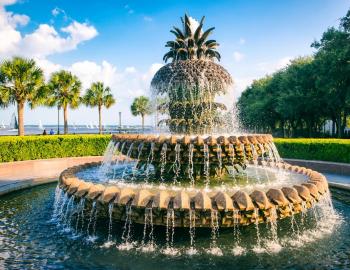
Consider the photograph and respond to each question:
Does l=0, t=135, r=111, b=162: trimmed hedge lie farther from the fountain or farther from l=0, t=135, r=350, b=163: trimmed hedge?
the fountain

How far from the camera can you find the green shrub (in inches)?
649

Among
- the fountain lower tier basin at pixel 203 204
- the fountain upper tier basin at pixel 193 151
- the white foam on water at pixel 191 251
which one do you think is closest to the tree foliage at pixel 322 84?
the fountain upper tier basin at pixel 193 151

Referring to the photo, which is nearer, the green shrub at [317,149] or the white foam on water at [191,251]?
the white foam on water at [191,251]

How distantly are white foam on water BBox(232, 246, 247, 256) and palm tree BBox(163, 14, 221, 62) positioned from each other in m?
6.47

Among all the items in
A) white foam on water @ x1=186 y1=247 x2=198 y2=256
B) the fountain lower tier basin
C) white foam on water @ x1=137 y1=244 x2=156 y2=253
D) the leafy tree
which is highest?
the leafy tree

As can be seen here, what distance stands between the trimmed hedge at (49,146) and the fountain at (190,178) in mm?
8736

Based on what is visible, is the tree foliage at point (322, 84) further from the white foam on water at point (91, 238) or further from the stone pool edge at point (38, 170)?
the white foam on water at point (91, 238)

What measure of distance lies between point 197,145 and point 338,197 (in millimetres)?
6137

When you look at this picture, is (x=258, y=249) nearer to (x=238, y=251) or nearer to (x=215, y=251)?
(x=238, y=251)

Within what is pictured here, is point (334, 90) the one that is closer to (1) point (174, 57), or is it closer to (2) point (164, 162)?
(1) point (174, 57)

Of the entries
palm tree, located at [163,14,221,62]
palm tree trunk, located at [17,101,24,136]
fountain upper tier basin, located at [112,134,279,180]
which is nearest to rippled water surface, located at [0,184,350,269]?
fountain upper tier basin, located at [112,134,279,180]

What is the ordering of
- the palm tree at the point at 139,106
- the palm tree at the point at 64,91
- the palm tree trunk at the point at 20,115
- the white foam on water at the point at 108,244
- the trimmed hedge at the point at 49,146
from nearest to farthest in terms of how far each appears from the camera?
the white foam on water at the point at 108,244 < the trimmed hedge at the point at 49,146 < the palm tree trunk at the point at 20,115 < the palm tree at the point at 64,91 < the palm tree at the point at 139,106

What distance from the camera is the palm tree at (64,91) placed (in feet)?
133

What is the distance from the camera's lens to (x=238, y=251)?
247 inches
